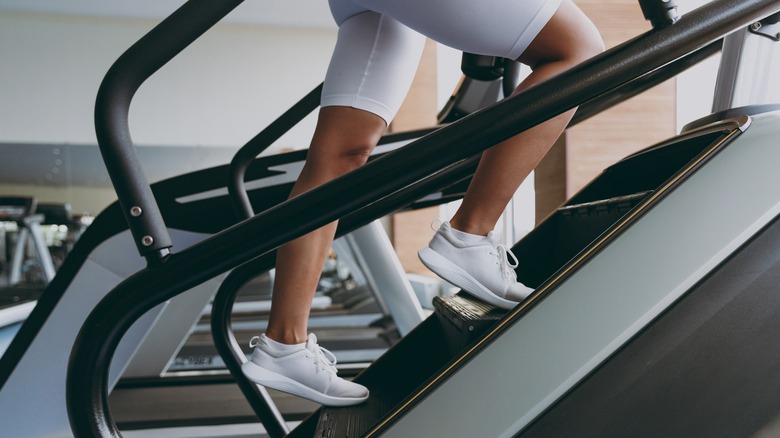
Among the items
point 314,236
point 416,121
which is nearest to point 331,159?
point 314,236

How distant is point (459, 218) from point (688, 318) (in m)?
0.35

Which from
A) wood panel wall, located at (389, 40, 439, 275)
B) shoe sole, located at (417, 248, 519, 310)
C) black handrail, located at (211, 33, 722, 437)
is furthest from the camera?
wood panel wall, located at (389, 40, 439, 275)

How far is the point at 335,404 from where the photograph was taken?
1000mm

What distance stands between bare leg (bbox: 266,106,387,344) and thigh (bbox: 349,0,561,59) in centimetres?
22

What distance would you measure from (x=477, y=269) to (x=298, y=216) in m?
0.34

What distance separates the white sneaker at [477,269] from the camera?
0.90 metres

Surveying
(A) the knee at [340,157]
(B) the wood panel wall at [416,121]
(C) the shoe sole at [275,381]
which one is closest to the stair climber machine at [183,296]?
(A) the knee at [340,157]

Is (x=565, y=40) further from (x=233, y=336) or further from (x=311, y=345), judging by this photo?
(x=233, y=336)

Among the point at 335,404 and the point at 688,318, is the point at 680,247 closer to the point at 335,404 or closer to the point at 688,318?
the point at 688,318

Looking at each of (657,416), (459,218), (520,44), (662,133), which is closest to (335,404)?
(459,218)

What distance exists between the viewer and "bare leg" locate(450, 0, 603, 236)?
32.3 inches

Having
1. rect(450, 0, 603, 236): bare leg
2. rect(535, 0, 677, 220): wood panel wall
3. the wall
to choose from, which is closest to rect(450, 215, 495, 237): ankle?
rect(450, 0, 603, 236): bare leg

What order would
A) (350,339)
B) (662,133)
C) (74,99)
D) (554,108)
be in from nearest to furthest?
1. (554,108)
2. (662,133)
3. (350,339)
4. (74,99)

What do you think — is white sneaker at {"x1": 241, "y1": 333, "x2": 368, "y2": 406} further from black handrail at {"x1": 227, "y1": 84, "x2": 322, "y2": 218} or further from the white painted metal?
black handrail at {"x1": 227, "y1": 84, "x2": 322, "y2": 218}
